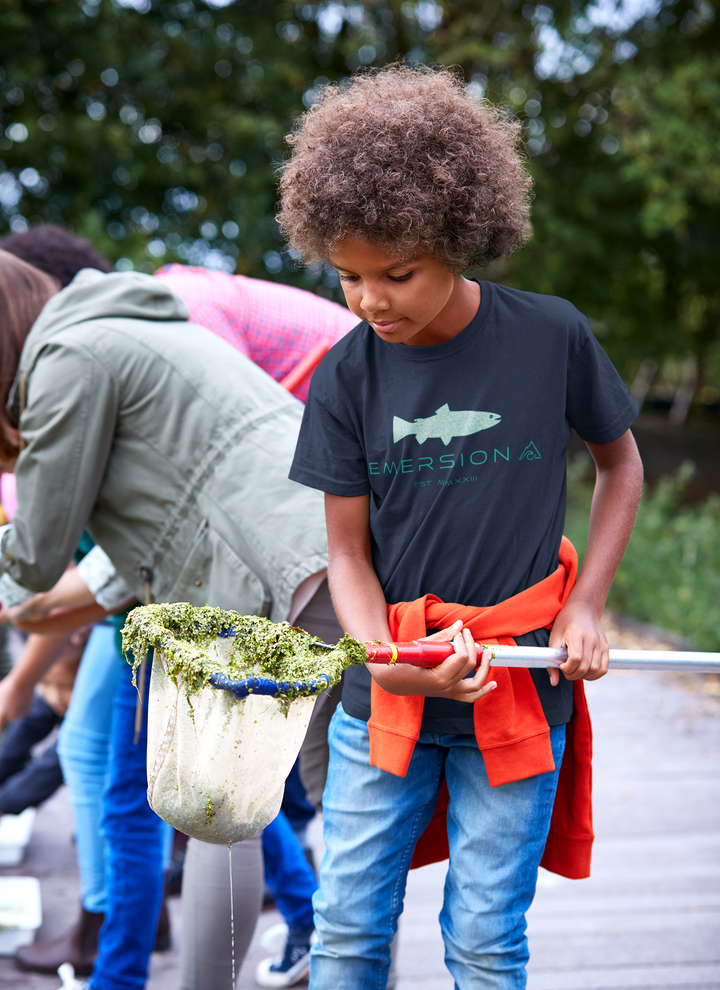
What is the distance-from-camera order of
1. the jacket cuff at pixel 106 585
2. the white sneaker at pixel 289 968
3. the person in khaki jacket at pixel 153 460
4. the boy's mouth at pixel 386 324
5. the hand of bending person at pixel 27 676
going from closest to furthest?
the boy's mouth at pixel 386 324 < the person in khaki jacket at pixel 153 460 < the jacket cuff at pixel 106 585 < the white sneaker at pixel 289 968 < the hand of bending person at pixel 27 676

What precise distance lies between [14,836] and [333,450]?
2237mm

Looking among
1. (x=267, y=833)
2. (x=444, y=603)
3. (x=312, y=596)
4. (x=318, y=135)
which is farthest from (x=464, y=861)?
(x=318, y=135)

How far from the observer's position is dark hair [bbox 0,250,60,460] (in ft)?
6.71

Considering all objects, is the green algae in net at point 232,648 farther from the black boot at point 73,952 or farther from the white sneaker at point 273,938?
the white sneaker at point 273,938

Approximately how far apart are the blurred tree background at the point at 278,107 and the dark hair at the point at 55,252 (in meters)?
5.05

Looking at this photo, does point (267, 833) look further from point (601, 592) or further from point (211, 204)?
point (211, 204)

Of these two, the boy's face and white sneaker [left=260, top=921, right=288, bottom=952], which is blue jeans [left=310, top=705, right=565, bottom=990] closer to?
the boy's face

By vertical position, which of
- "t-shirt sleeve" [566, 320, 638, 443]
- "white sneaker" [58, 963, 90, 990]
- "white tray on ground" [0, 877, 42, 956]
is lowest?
"white tray on ground" [0, 877, 42, 956]

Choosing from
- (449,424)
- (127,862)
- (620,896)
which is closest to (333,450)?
(449,424)

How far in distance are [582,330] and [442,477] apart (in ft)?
1.10

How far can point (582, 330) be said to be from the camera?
1.59 metres

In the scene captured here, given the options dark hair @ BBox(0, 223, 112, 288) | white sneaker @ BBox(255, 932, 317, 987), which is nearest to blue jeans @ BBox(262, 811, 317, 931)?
white sneaker @ BBox(255, 932, 317, 987)

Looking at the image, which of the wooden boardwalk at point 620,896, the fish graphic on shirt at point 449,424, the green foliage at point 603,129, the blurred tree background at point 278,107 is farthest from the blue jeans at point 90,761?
the green foliage at point 603,129

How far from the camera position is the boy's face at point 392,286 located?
145cm
